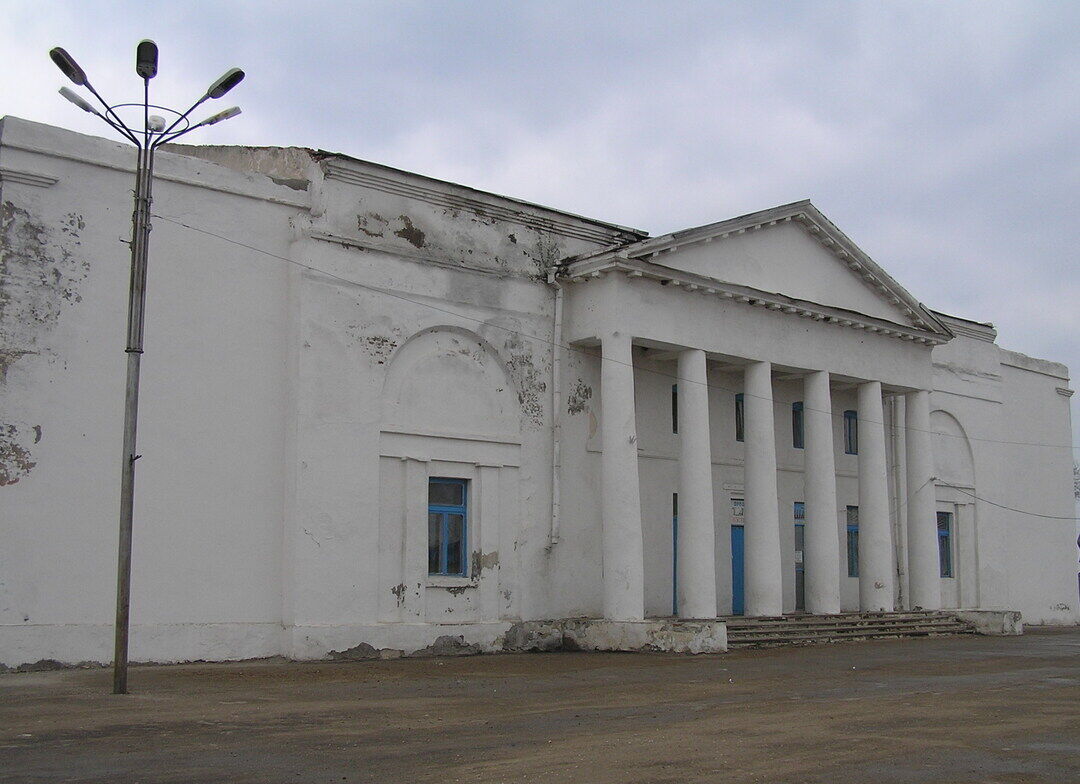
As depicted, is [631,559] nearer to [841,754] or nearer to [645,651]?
[645,651]

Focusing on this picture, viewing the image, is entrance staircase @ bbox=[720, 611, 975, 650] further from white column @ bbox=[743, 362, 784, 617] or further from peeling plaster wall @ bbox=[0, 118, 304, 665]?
peeling plaster wall @ bbox=[0, 118, 304, 665]

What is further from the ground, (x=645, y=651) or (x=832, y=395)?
(x=832, y=395)

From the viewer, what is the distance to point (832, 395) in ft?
89.4

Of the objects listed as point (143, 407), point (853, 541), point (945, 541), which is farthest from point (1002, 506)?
point (143, 407)

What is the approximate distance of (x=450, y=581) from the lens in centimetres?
1962

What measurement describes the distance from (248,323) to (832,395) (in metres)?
14.6

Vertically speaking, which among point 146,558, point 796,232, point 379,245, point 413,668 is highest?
point 796,232

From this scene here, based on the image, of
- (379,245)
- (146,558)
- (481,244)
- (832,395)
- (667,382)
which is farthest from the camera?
(832,395)

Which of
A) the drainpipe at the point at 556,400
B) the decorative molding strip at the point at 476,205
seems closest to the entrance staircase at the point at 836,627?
the drainpipe at the point at 556,400

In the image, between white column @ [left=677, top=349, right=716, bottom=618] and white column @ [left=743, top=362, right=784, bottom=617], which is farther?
white column @ [left=743, top=362, right=784, bottom=617]

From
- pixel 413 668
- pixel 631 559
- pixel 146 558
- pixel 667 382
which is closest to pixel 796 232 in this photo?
pixel 667 382

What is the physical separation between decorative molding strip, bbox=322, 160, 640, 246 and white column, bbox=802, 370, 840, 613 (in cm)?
508

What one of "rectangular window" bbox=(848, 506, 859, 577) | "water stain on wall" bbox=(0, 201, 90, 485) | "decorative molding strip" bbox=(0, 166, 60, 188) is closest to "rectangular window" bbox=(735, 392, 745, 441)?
"rectangular window" bbox=(848, 506, 859, 577)

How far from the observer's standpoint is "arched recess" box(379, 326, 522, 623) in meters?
19.1
